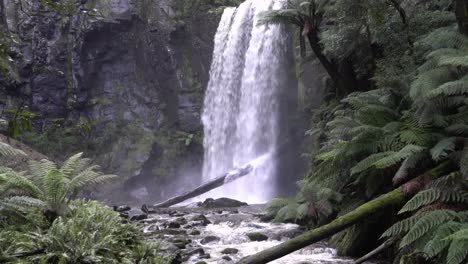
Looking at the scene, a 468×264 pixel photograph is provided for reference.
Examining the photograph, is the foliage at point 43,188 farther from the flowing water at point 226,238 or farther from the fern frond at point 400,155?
the fern frond at point 400,155

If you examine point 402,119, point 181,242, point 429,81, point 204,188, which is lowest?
point 204,188

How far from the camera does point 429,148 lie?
541 cm

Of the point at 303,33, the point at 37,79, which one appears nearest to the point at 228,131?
the point at 37,79

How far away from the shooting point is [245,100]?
72.6 ft

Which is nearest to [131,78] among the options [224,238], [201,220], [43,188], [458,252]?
[201,220]

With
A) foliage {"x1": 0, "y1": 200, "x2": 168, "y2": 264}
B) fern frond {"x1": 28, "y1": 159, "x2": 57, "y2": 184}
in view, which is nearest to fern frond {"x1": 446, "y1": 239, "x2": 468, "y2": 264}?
foliage {"x1": 0, "y1": 200, "x2": 168, "y2": 264}

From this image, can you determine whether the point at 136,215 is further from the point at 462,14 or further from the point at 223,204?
the point at 462,14

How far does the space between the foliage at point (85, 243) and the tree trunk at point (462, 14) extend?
502 centimetres

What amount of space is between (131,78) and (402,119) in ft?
71.4

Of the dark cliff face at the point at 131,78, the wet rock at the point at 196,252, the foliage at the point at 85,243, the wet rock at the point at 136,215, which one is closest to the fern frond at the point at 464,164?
the foliage at the point at 85,243

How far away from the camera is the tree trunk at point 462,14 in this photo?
5.90 meters

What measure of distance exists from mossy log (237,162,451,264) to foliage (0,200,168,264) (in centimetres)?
175

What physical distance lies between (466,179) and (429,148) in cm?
101

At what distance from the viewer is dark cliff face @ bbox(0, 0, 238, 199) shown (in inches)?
972
